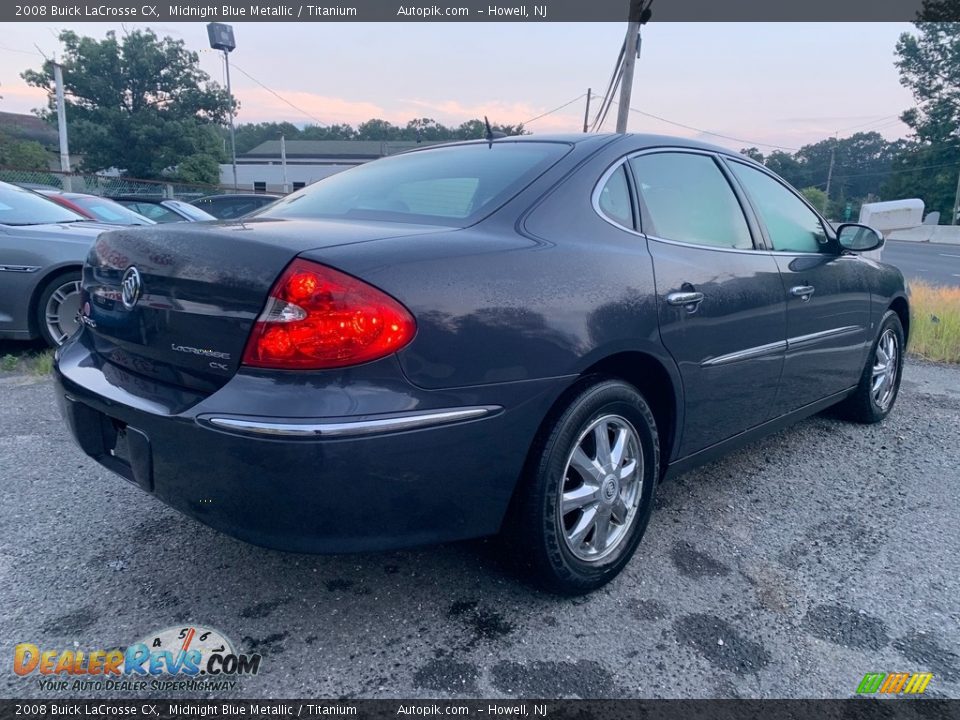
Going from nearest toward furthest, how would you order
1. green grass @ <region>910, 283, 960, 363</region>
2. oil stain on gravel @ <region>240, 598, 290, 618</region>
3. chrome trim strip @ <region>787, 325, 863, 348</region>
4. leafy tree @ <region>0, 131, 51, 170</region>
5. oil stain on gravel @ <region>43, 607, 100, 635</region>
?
oil stain on gravel @ <region>43, 607, 100, 635</region>
oil stain on gravel @ <region>240, 598, 290, 618</region>
chrome trim strip @ <region>787, 325, 863, 348</region>
green grass @ <region>910, 283, 960, 363</region>
leafy tree @ <region>0, 131, 51, 170</region>

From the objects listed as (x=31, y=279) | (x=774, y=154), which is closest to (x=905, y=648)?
(x=31, y=279)

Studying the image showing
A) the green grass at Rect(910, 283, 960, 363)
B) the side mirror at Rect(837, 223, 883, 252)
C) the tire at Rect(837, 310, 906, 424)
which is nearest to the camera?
the side mirror at Rect(837, 223, 883, 252)

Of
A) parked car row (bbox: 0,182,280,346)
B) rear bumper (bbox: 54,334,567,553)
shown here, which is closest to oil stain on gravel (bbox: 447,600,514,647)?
rear bumper (bbox: 54,334,567,553)

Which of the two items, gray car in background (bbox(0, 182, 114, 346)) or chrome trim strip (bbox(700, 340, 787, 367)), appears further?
gray car in background (bbox(0, 182, 114, 346))

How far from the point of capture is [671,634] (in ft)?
6.91

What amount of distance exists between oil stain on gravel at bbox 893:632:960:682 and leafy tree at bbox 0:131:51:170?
44.4 meters

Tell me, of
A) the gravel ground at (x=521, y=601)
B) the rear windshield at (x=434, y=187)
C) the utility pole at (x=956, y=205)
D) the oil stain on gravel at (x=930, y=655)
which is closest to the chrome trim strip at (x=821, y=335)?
the gravel ground at (x=521, y=601)

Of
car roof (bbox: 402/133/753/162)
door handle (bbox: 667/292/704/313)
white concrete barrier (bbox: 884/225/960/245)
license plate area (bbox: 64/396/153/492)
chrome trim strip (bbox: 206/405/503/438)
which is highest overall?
car roof (bbox: 402/133/753/162)

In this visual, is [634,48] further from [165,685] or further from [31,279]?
[165,685]

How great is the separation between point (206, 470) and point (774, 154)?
8619 centimetres

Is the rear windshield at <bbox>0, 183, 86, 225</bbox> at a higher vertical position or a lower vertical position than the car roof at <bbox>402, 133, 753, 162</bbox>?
lower

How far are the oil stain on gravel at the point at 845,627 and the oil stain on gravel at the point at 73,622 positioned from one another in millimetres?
2248

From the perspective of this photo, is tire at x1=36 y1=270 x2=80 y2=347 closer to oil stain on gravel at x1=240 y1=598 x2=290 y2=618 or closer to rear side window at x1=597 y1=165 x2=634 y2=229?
oil stain on gravel at x1=240 y1=598 x2=290 y2=618

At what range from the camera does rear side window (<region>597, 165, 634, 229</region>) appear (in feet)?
7.88
